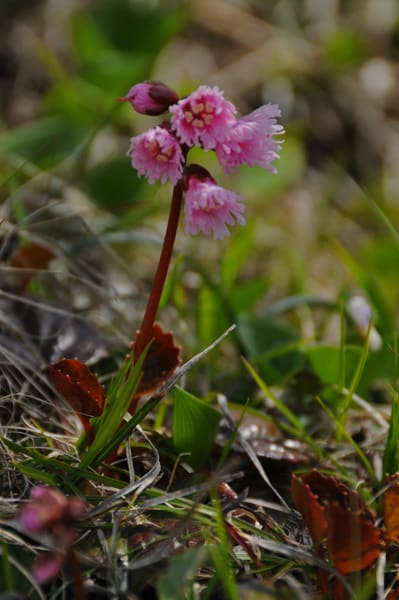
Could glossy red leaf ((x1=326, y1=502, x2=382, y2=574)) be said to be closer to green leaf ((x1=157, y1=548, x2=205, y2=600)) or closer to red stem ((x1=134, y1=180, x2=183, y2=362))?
green leaf ((x1=157, y1=548, x2=205, y2=600))

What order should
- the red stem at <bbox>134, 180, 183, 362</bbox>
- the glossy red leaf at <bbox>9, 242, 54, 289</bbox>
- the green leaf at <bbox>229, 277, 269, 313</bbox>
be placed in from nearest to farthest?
the red stem at <bbox>134, 180, 183, 362</bbox> < the glossy red leaf at <bbox>9, 242, 54, 289</bbox> < the green leaf at <bbox>229, 277, 269, 313</bbox>

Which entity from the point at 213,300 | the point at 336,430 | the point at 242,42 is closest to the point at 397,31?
the point at 242,42

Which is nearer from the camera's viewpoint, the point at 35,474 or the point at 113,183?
the point at 35,474

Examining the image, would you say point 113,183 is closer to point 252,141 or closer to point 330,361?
point 330,361

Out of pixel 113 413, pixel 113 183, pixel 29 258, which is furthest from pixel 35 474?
pixel 113 183

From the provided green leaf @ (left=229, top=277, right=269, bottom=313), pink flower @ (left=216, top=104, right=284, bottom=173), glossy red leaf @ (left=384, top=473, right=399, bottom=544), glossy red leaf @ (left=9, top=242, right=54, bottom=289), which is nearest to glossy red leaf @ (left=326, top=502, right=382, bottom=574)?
glossy red leaf @ (left=384, top=473, right=399, bottom=544)

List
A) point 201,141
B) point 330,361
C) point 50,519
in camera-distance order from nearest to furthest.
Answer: point 50,519 → point 201,141 → point 330,361
